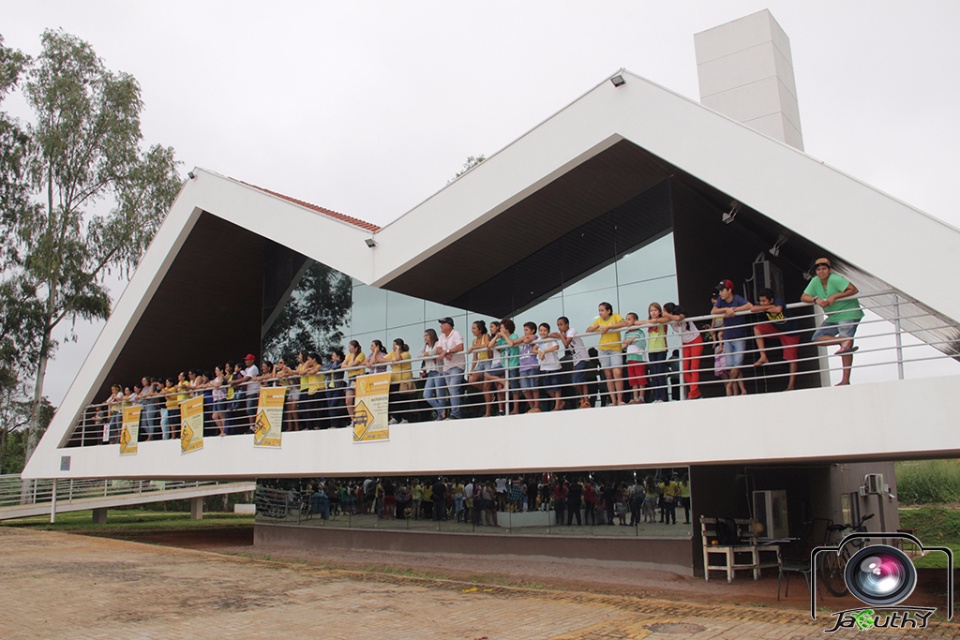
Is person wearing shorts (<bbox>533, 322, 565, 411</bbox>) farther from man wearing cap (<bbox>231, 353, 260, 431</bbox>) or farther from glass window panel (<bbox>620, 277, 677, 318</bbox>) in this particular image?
man wearing cap (<bbox>231, 353, 260, 431</bbox>)

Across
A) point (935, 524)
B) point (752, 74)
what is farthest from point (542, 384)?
point (935, 524)

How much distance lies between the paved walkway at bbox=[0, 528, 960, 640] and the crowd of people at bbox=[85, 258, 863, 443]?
2.69 m

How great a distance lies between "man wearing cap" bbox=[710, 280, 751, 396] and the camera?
9922 millimetres

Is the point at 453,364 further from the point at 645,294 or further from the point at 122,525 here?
the point at 122,525

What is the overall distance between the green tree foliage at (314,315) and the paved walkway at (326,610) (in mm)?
6032

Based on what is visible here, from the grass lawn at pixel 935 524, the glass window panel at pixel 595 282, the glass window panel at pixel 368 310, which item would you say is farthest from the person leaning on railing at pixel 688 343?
the grass lawn at pixel 935 524

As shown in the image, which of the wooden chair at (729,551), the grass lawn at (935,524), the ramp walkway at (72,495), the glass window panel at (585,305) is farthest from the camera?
the ramp walkway at (72,495)

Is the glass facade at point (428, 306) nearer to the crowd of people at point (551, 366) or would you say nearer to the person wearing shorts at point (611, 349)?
the crowd of people at point (551, 366)

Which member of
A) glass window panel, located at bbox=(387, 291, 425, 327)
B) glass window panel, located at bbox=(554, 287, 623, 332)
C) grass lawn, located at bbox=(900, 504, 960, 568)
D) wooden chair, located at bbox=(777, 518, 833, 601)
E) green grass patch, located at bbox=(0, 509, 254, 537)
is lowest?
grass lawn, located at bbox=(900, 504, 960, 568)

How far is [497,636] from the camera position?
7801 mm

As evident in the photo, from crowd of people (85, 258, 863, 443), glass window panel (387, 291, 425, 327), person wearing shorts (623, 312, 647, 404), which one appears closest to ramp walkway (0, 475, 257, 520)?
crowd of people (85, 258, 863, 443)

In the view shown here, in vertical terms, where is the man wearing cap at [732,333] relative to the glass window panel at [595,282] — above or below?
below

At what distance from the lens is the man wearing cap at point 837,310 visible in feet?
29.3

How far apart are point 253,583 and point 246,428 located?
5302mm
